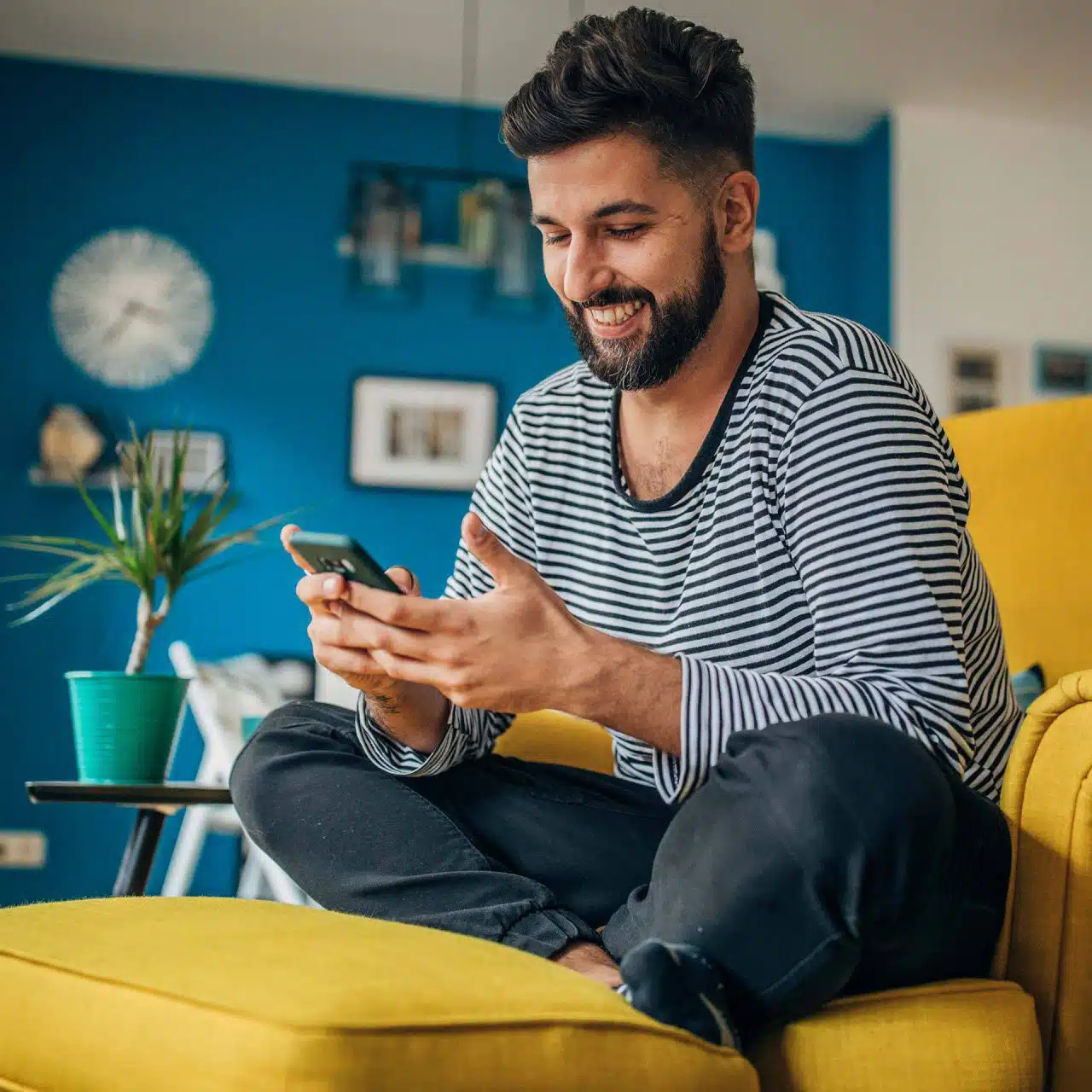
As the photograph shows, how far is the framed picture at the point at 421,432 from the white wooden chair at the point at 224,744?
0.83m

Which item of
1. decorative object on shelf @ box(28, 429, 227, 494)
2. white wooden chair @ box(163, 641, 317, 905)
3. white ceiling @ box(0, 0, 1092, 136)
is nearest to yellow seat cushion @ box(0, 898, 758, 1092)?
white wooden chair @ box(163, 641, 317, 905)

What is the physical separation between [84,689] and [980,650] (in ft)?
4.59

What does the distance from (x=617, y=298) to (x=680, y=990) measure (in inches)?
33.1

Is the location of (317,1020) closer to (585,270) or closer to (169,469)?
(585,270)

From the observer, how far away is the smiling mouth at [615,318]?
1.55m

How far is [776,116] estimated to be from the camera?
525 cm

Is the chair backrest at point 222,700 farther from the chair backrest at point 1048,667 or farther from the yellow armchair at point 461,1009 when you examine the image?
the yellow armchair at point 461,1009

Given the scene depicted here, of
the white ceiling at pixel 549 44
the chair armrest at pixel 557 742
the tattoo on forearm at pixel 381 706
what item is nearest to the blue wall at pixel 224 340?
the white ceiling at pixel 549 44

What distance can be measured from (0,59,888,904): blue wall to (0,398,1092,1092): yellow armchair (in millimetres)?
3638

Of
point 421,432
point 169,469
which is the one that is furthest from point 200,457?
point 421,432

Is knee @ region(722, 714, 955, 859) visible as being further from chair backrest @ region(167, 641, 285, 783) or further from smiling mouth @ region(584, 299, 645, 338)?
chair backrest @ region(167, 641, 285, 783)

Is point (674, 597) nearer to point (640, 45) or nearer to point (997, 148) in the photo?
point (640, 45)

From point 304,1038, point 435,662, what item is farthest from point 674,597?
point 304,1038

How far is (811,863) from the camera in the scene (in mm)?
975
